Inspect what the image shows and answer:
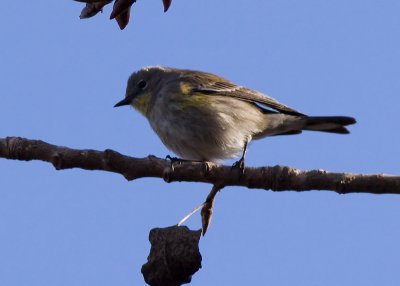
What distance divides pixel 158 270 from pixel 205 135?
4423 millimetres

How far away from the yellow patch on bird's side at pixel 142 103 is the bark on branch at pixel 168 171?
457 centimetres

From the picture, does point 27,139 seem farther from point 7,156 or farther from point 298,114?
point 298,114

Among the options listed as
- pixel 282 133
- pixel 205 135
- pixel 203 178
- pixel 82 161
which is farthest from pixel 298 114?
pixel 82 161

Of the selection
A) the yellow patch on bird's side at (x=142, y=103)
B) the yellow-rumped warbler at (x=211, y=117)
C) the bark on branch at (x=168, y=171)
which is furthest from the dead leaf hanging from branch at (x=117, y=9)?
the yellow patch on bird's side at (x=142, y=103)

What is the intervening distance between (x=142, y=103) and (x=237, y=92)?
1.32m

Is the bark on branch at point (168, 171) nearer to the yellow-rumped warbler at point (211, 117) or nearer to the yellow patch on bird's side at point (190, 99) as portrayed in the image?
the yellow-rumped warbler at point (211, 117)

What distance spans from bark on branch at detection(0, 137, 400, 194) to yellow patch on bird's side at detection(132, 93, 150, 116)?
4.57 meters

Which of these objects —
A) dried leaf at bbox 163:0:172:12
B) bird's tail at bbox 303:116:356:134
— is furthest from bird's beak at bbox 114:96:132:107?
dried leaf at bbox 163:0:172:12

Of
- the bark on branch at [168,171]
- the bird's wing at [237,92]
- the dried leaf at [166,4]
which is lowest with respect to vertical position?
the bark on branch at [168,171]

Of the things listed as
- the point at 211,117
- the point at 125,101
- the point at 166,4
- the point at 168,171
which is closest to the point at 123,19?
the point at 166,4

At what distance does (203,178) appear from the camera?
4531 mm

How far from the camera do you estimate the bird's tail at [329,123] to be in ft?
27.3

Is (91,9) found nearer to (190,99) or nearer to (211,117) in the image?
(211,117)

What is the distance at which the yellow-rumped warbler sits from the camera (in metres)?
7.95
